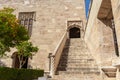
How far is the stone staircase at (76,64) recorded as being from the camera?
25.6 ft

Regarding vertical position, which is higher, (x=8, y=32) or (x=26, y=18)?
(x=26, y=18)

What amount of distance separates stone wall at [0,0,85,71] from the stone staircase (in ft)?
8.62

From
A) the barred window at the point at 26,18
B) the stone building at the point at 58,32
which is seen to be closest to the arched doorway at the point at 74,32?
the stone building at the point at 58,32

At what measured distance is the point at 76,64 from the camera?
938 cm

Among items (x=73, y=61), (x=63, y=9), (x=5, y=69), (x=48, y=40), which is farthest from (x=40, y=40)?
(x=5, y=69)

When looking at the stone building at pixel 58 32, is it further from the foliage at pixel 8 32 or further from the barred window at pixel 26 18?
the foliage at pixel 8 32

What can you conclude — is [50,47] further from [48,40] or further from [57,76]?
[57,76]

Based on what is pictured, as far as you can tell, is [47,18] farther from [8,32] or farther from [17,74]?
[17,74]

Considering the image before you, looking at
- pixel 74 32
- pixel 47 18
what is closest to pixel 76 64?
pixel 47 18

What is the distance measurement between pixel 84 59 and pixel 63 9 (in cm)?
795

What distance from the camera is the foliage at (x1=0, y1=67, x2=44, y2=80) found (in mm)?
7797

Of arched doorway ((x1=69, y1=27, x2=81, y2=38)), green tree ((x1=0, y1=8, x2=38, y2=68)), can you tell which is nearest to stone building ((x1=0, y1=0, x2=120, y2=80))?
arched doorway ((x1=69, y1=27, x2=81, y2=38))

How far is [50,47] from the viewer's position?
50.1 feet

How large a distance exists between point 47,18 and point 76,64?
818 centimetres
